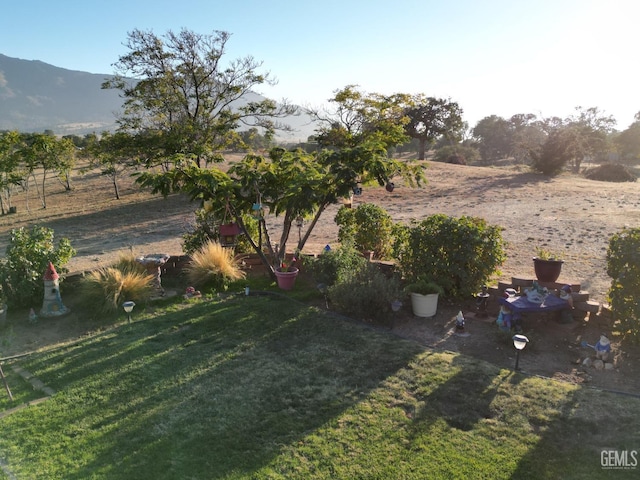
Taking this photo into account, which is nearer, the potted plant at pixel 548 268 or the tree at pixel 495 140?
the potted plant at pixel 548 268

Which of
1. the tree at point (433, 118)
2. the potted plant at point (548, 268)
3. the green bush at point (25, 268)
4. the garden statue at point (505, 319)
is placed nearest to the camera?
the garden statue at point (505, 319)

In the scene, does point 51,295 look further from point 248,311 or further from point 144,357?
point 248,311

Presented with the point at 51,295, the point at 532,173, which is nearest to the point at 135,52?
the point at 51,295

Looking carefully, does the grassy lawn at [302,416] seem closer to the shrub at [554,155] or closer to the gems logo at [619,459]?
the gems logo at [619,459]

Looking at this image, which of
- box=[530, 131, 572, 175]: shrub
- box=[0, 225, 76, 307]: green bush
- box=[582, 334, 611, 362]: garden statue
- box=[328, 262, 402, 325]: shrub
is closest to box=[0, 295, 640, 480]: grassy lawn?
box=[328, 262, 402, 325]: shrub

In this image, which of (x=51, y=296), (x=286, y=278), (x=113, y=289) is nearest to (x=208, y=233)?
(x=113, y=289)

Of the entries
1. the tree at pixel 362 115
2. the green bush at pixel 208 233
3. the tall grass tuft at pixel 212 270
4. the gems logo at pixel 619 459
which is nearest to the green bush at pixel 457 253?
the gems logo at pixel 619 459
